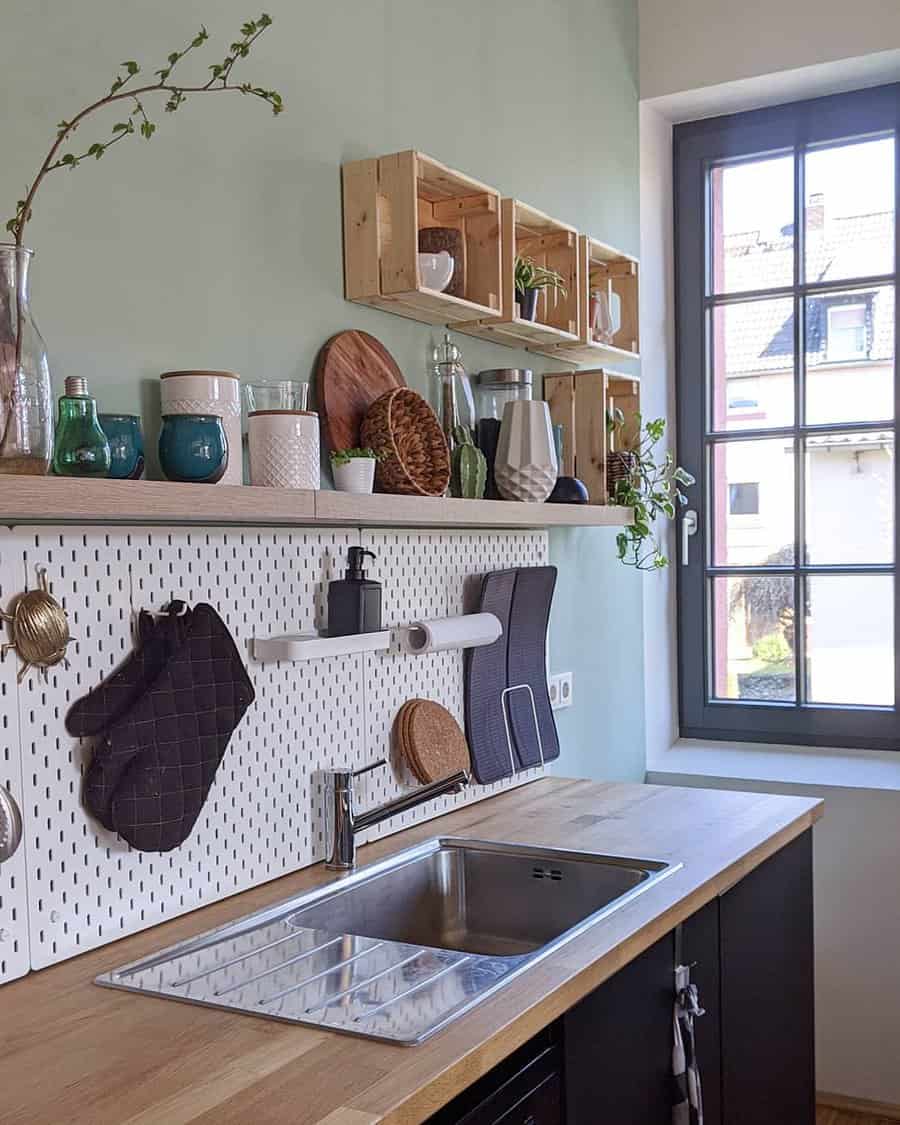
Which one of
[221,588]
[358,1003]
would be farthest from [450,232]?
[358,1003]

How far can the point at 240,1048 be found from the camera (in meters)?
1.26

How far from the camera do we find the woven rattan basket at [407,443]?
200 centimetres

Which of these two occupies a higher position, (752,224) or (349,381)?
(752,224)

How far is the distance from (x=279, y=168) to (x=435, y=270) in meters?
0.32

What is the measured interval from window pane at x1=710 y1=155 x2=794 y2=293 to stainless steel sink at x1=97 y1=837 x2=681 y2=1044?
196cm

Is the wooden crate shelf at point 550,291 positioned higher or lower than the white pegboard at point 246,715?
higher

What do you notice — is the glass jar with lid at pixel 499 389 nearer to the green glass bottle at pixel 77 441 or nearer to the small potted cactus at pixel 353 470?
the small potted cactus at pixel 353 470

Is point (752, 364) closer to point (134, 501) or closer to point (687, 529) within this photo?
point (687, 529)

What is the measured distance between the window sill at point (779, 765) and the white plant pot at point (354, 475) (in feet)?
5.29

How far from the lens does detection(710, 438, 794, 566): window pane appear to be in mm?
3324

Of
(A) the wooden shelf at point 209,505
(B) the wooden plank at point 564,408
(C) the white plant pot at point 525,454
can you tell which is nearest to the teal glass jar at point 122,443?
(A) the wooden shelf at point 209,505

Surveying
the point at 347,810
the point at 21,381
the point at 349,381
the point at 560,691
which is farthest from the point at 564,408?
the point at 21,381

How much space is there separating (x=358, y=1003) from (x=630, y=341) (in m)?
1.86

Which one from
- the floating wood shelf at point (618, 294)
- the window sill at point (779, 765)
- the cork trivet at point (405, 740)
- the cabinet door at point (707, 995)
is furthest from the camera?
the window sill at point (779, 765)
